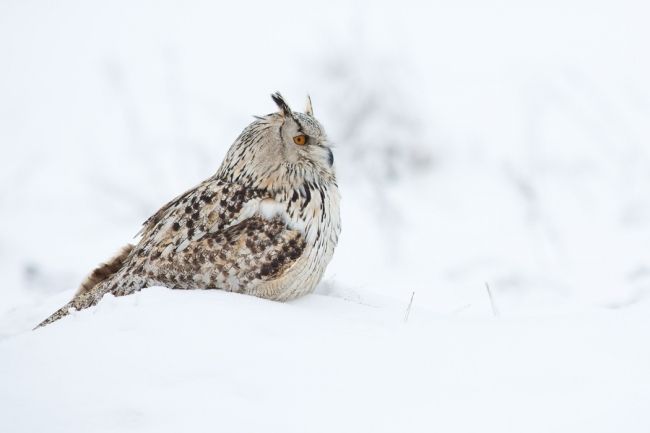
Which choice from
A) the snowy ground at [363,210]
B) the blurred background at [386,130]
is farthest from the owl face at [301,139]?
the blurred background at [386,130]

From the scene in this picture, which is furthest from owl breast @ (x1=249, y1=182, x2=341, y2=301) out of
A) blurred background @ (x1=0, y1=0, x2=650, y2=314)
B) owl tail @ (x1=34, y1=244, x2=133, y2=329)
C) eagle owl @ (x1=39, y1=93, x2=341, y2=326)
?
blurred background @ (x1=0, y1=0, x2=650, y2=314)

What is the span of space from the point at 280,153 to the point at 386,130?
15.8 feet

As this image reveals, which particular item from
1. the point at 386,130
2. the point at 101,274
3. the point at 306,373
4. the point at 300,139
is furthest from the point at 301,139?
the point at 386,130

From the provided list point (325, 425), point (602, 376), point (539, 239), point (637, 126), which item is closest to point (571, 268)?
point (539, 239)

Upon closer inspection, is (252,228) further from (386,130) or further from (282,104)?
(386,130)

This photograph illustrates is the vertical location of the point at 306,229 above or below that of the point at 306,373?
above

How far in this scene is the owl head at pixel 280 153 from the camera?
411cm

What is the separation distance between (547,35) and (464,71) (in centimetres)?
131

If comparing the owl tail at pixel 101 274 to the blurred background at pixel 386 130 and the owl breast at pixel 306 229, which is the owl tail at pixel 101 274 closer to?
the owl breast at pixel 306 229

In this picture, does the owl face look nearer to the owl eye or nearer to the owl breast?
the owl eye

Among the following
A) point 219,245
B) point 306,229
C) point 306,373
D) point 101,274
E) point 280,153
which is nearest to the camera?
point 306,373

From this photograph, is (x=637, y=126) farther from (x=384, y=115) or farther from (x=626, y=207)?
(x=384, y=115)

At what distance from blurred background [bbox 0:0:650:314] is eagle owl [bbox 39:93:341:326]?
2727mm

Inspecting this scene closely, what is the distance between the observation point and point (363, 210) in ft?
27.5
